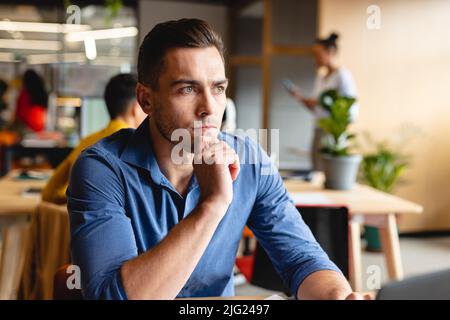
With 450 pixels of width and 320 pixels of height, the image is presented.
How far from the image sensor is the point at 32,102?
4410 millimetres

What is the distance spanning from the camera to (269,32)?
5.68 metres

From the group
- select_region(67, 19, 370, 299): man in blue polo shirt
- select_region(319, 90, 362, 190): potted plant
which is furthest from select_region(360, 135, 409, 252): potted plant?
select_region(67, 19, 370, 299): man in blue polo shirt

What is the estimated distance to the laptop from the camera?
1.90 feet

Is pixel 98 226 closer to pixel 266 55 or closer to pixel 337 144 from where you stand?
pixel 337 144

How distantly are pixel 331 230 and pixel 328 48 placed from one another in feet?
10.4

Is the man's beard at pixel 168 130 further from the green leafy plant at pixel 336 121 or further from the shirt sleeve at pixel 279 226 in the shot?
the green leafy plant at pixel 336 121

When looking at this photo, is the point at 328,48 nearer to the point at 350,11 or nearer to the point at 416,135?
the point at 350,11

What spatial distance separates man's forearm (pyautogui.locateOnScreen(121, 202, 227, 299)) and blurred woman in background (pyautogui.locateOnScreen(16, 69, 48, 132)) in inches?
150

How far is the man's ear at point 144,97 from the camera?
879 mm

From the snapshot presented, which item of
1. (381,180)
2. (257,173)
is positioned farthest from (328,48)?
(257,173)

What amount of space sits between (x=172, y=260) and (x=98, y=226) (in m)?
0.13

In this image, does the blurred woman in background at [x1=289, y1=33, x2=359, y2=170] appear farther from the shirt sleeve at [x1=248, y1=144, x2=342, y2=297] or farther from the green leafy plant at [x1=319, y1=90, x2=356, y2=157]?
the shirt sleeve at [x1=248, y1=144, x2=342, y2=297]

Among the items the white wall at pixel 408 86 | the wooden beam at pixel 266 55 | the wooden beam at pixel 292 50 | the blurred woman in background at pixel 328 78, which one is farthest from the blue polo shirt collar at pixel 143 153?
the wooden beam at pixel 292 50

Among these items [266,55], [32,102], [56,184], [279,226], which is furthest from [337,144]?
[266,55]
